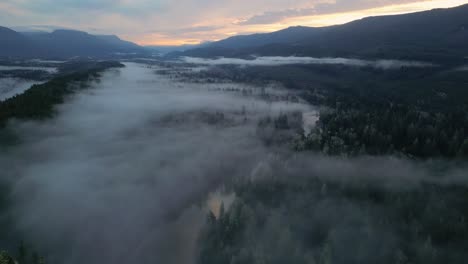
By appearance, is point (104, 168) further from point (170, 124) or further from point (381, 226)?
point (381, 226)

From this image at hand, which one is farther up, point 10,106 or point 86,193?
point 10,106

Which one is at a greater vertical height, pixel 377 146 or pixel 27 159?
pixel 27 159

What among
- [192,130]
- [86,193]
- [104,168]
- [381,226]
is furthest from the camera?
[192,130]

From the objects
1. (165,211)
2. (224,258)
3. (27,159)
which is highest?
(27,159)

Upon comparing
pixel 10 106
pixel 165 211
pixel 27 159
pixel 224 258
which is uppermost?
pixel 10 106

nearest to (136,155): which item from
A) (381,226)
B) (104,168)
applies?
(104,168)

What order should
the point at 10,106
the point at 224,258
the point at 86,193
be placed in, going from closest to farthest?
the point at 224,258
the point at 86,193
the point at 10,106

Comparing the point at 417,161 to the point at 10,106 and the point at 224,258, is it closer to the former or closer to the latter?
the point at 224,258

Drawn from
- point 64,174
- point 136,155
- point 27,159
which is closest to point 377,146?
point 136,155

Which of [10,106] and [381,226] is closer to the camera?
[381,226]
